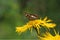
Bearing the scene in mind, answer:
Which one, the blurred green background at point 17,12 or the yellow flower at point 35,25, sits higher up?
the blurred green background at point 17,12

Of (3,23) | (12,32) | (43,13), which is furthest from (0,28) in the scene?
(43,13)

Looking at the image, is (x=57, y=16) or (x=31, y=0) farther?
(x=31, y=0)

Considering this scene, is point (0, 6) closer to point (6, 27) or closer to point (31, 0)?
point (6, 27)

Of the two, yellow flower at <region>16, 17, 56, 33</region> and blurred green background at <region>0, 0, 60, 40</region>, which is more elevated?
blurred green background at <region>0, 0, 60, 40</region>

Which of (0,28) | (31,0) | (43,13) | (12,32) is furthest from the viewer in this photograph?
(31,0)

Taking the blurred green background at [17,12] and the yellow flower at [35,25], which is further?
the blurred green background at [17,12]

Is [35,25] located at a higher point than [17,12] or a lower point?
lower

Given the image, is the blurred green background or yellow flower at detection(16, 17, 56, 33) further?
the blurred green background

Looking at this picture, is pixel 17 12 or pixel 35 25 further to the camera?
pixel 17 12
